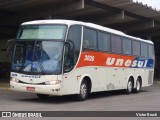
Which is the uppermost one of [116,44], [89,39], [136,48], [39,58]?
[89,39]

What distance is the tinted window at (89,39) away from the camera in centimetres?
1689

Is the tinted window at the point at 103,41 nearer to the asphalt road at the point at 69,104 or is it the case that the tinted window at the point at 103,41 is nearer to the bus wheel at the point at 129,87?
the asphalt road at the point at 69,104

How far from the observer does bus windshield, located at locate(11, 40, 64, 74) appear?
15.2 meters

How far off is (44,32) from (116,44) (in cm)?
563

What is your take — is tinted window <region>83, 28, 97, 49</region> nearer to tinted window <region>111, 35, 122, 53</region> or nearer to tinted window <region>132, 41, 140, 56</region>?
tinted window <region>111, 35, 122, 53</region>

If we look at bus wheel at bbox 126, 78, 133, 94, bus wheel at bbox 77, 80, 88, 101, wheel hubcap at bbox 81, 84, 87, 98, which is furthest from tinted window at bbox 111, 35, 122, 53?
wheel hubcap at bbox 81, 84, 87, 98

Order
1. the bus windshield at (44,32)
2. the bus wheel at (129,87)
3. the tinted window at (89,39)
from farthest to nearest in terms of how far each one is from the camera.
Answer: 1. the bus wheel at (129,87)
2. the tinted window at (89,39)
3. the bus windshield at (44,32)

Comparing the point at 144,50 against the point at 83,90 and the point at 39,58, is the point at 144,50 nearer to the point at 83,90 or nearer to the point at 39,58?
the point at 83,90

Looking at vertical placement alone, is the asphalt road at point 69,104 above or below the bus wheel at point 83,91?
below

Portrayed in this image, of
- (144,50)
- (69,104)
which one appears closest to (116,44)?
(144,50)

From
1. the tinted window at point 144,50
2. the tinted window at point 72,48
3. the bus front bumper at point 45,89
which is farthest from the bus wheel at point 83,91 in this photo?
the tinted window at point 144,50

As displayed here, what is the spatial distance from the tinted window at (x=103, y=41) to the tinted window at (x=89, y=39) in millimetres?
527

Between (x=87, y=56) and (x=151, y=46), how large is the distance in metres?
10.6

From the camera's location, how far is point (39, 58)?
50.3ft
